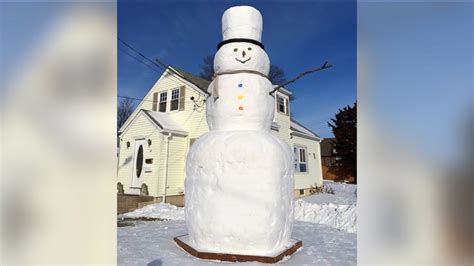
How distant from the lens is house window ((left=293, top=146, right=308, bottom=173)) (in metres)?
13.0

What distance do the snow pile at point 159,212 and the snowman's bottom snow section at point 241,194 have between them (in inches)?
176

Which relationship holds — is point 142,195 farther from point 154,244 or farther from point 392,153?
point 392,153

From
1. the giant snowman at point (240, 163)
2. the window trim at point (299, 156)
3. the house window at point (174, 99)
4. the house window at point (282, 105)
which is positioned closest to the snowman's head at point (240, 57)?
the giant snowman at point (240, 163)

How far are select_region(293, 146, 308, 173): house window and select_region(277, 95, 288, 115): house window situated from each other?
1.69 m

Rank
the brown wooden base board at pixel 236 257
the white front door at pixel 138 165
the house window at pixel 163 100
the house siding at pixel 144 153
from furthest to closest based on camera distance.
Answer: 1. the house window at pixel 163 100
2. the white front door at pixel 138 165
3. the house siding at pixel 144 153
4. the brown wooden base board at pixel 236 257

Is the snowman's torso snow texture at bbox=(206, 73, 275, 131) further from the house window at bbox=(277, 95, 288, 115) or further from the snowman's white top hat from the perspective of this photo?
the house window at bbox=(277, 95, 288, 115)

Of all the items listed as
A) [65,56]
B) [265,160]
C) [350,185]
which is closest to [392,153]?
[65,56]

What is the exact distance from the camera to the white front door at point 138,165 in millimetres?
10414

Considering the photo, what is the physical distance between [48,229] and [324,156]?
85.0ft

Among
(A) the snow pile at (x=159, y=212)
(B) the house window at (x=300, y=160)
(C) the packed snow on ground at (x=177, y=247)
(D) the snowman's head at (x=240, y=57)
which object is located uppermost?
(D) the snowman's head at (x=240, y=57)

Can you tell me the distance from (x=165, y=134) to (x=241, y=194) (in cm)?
679

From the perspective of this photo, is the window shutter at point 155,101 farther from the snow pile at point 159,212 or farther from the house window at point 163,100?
the snow pile at point 159,212

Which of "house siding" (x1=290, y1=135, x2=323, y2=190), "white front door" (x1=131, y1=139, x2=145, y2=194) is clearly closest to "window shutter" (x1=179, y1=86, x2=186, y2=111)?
"white front door" (x1=131, y1=139, x2=145, y2=194)

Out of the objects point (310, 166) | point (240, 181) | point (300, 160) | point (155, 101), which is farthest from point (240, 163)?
point (310, 166)
